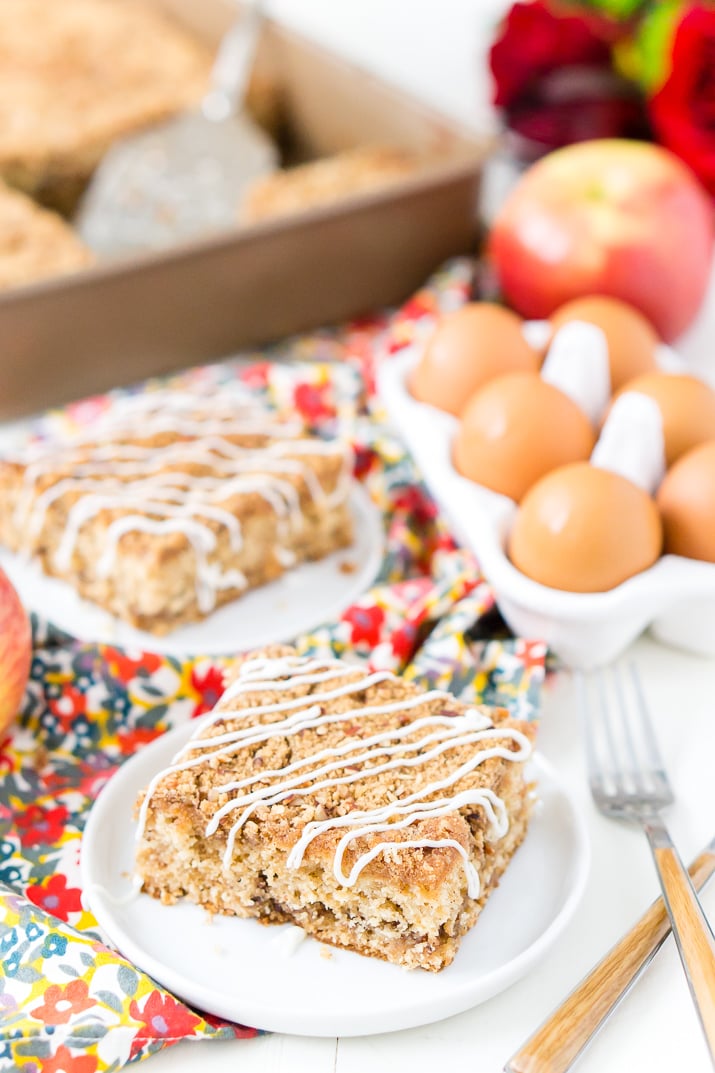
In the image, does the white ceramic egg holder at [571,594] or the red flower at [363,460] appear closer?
the white ceramic egg holder at [571,594]

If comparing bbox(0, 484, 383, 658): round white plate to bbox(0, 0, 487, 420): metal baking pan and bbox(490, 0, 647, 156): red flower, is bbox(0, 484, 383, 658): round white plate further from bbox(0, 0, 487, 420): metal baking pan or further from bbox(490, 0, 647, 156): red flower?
bbox(490, 0, 647, 156): red flower

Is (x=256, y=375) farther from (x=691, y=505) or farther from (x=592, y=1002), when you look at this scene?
(x=592, y=1002)

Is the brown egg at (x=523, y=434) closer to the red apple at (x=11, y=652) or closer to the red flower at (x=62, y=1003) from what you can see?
the red apple at (x=11, y=652)

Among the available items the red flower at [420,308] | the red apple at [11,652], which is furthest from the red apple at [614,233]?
the red apple at [11,652]

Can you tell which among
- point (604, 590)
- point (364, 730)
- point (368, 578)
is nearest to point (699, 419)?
point (604, 590)

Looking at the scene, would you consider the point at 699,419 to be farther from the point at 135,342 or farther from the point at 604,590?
the point at 135,342

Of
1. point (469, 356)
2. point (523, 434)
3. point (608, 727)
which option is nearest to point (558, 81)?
point (469, 356)

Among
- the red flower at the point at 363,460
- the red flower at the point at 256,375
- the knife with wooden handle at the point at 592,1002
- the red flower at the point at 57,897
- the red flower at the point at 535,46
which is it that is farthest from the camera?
the red flower at the point at 535,46
